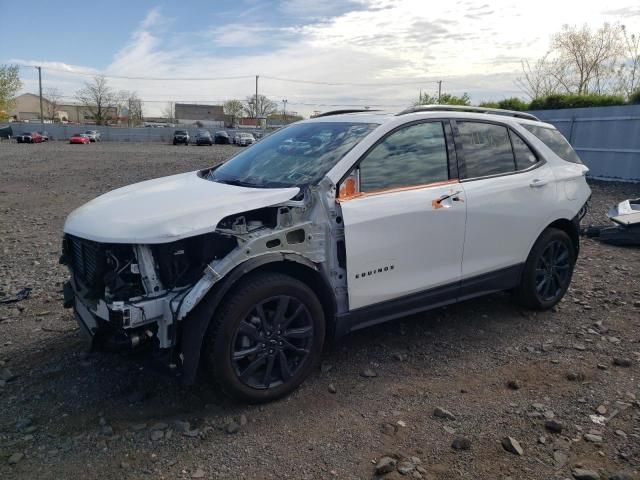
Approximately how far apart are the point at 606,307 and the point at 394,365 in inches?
102

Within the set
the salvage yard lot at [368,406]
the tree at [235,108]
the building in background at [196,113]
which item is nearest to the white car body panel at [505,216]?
the salvage yard lot at [368,406]

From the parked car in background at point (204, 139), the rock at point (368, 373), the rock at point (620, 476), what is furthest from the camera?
the parked car in background at point (204, 139)

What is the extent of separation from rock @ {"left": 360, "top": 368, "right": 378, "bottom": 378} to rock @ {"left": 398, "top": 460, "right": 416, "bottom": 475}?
0.97m

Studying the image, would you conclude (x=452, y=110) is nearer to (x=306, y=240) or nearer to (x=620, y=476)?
(x=306, y=240)

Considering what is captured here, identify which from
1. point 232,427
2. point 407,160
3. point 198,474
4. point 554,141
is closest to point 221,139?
point 554,141

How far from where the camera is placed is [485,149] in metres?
4.36

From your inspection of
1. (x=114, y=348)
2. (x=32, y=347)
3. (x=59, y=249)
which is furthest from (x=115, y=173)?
(x=114, y=348)

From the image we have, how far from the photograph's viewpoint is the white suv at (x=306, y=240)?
3.03 metres

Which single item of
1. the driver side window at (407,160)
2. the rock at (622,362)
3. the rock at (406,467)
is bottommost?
the rock at (406,467)

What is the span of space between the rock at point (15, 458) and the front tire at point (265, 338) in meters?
1.10

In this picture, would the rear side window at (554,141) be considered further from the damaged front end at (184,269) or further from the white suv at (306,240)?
the damaged front end at (184,269)

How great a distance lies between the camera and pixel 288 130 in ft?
15.0

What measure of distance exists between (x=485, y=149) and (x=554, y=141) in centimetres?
107

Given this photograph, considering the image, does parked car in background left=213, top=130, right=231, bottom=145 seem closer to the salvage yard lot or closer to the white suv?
the salvage yard lot
